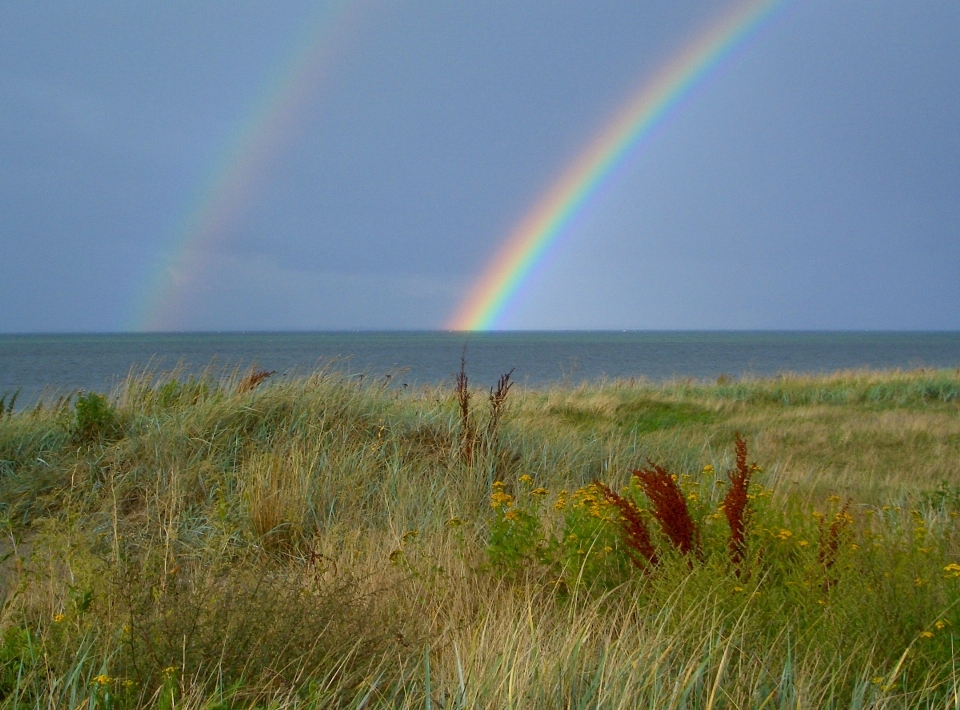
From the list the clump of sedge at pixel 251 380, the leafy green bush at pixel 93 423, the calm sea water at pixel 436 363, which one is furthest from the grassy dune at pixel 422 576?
the calm sea water at pixel 436 363

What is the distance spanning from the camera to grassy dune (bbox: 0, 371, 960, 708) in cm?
264

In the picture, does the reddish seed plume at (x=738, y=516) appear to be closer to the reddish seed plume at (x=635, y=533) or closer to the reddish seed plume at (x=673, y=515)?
the reddish seed plume at (x=673, y=515)

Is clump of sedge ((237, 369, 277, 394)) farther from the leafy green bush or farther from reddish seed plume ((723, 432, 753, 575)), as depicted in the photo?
reddish seed plume ((723, 432, 753, 575))

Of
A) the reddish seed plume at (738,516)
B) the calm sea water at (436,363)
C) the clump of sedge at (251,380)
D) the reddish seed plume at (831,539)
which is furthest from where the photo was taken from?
the calm sea water at (436,363)

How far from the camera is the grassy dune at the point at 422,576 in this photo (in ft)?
8.66

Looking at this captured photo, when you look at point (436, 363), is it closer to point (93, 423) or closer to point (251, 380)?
point (251, 380)

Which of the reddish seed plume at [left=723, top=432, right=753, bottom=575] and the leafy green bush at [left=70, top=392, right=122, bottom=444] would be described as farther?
the leafy green bush at [left=70, top=392, right=122, bottom=444]

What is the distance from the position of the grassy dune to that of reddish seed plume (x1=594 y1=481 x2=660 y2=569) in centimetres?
5

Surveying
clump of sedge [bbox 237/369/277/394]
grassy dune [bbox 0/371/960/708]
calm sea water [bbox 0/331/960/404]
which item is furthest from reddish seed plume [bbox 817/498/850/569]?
clump of sedge [bbox 237/369/277/394]

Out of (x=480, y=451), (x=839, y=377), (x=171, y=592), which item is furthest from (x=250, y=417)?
(x=839, y=377)

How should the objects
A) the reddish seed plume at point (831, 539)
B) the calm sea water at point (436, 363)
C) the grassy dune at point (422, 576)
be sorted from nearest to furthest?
the grassy dune at point (422, 576) < the reddish seed plume at point (831, 539) < the calm sea water at point (436, 363)

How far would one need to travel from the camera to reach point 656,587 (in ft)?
11.1

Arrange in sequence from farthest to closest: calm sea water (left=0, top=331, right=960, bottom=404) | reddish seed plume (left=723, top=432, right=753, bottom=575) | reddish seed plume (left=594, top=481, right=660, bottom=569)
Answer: calm sea water (left=0, top=331, right=960, bottom=404) < reddish seed plume (left=594, top=481, right=660, bottom=569) < reddish seed plume (left=723, top=432, right=753, bottom=575)

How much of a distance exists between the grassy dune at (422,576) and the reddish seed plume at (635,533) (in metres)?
0.05
